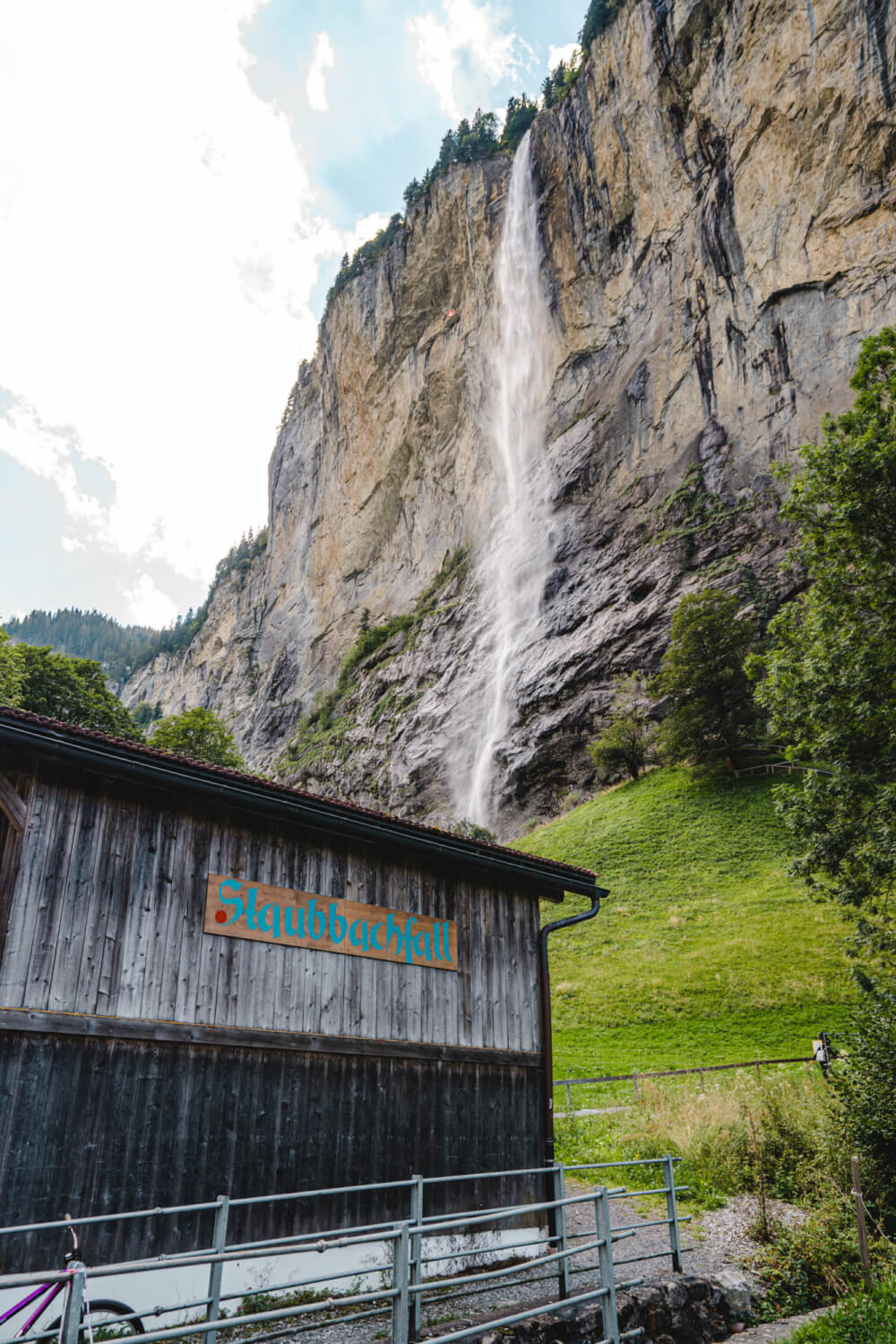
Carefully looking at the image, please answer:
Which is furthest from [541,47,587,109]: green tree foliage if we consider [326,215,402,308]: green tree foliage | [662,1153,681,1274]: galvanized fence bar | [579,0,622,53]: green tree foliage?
[662,1153,681,1274]: galvanized fence bar

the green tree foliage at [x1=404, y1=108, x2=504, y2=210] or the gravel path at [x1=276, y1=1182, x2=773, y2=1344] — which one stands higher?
the green tree foliage at [x1=404, y1=108, x2=504, y2=210]

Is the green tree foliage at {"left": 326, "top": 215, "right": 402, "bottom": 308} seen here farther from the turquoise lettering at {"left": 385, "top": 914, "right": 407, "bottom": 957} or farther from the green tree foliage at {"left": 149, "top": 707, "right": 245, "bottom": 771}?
the turquoise lettering at {"left": 385, "top": 914, "right": 407, "bottom": 957}

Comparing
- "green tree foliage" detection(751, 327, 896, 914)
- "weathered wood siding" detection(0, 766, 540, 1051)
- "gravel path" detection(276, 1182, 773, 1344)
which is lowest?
"gravel path" detection(276, 1182, 773, 1344)

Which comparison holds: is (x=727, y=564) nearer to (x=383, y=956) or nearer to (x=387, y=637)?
(x=387, y=637)

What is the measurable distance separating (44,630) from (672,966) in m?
202

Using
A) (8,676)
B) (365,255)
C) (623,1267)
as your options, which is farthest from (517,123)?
(623,1267)

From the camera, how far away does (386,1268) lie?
5.04 metres

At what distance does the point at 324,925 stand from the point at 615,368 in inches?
2008

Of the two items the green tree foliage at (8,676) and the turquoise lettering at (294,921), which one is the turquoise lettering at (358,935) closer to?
the turquoise lettering at (294,921)

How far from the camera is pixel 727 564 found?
138 feet

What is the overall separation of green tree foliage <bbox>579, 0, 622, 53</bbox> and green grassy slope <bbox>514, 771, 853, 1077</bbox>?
49205 millimetres

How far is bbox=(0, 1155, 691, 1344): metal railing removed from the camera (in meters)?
4.07

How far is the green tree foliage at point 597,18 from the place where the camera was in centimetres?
5469

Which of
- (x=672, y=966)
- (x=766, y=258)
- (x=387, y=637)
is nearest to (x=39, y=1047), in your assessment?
(x=672, y=966)
